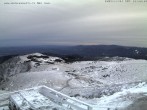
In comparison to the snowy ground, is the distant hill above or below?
above

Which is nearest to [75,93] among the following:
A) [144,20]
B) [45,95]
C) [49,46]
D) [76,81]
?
[76,81]

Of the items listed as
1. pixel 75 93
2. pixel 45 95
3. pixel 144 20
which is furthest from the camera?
pixel 144 20

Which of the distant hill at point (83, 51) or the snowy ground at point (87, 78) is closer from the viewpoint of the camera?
the snowy ground at point (87, 78)

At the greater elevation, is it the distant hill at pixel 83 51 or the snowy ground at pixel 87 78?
the distant hill at pixel 83 51

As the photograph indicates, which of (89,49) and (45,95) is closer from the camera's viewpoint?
(45,95)

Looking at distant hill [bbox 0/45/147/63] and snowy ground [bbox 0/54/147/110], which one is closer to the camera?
snowy ground [bbox 0/54/147/110]

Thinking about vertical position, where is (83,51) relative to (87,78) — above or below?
above

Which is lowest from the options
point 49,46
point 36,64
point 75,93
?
point 75,93

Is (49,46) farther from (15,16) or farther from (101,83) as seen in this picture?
(101,83)
